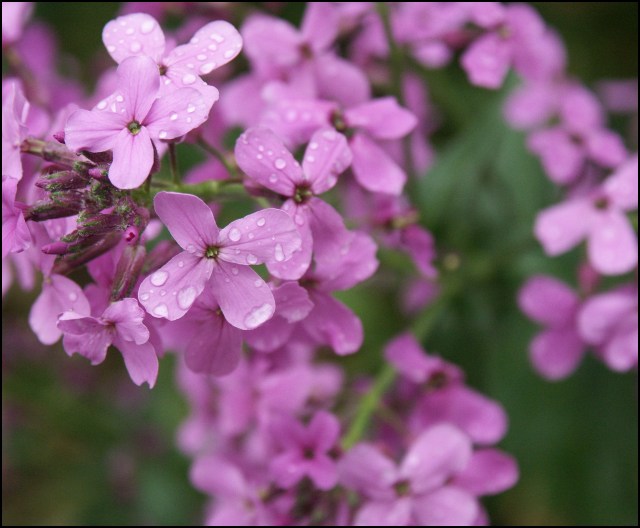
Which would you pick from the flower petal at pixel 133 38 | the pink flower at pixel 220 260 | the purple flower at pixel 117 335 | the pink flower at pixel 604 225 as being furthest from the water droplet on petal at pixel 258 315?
the pink flower at pixel 604 225

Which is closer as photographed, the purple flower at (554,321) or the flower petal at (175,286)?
the flower petal at (175,286)

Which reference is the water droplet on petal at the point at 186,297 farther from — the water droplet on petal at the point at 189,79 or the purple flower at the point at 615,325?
the purple flower at the point at 615,325

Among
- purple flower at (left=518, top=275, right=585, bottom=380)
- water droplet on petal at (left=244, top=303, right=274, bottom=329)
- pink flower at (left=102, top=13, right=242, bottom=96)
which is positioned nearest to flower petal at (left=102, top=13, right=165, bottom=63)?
pink flower at (left=102, top=13, right=242, bottom=96)

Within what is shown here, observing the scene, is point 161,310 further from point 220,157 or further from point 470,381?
point 470,381

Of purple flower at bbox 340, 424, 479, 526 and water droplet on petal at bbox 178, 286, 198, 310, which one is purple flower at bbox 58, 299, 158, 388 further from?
purple flower at bbox 340, 424, 479, 526

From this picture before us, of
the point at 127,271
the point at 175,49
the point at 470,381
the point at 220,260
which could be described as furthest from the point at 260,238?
the point at 470,381
